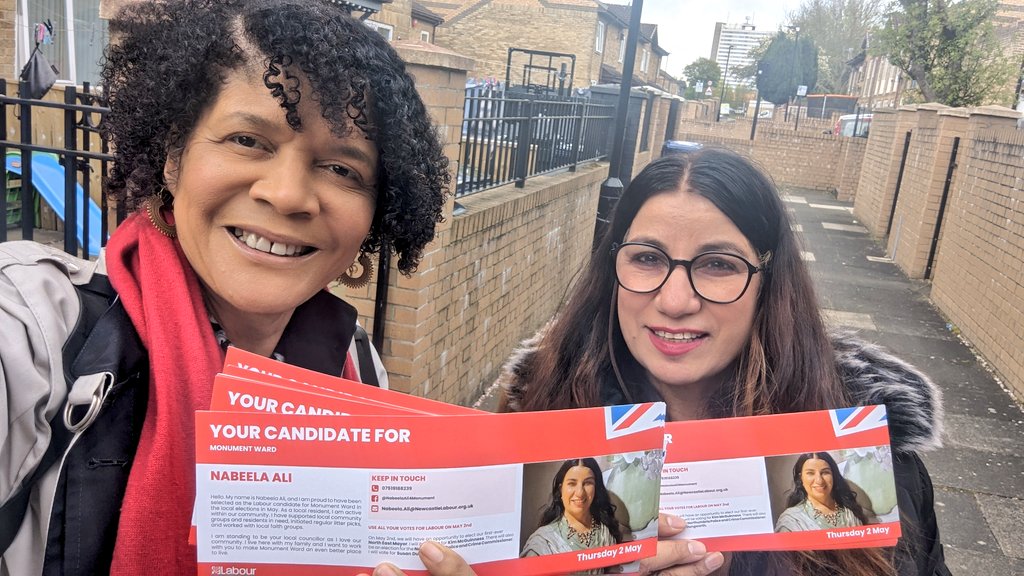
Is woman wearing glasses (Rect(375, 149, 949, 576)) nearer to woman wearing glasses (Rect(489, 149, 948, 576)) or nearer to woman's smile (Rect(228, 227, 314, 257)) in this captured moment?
woman wearing glasses (Rect(489, 149, 948, 576))

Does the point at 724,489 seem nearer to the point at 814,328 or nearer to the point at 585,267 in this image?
the point at 814,328

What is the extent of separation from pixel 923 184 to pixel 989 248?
4.04 m

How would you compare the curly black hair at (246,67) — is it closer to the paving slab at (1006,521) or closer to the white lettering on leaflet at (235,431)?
the white lettering on leaflet at (235,431)

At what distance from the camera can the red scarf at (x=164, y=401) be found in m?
1.29

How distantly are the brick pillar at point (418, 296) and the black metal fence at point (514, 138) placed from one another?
30.4 inches

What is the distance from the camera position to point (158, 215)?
5.34 ft

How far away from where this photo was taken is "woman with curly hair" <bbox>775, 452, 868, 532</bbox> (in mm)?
1427

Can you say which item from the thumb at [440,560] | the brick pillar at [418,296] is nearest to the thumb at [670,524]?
the thumb at [440,560]

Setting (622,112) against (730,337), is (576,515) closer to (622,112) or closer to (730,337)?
(730,337)

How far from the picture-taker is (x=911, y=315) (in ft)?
31.4

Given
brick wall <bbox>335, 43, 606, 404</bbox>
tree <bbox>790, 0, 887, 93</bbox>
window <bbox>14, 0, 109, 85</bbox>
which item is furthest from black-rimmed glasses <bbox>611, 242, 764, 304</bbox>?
tree <bbox>790, 0, 887, 93</bbox>

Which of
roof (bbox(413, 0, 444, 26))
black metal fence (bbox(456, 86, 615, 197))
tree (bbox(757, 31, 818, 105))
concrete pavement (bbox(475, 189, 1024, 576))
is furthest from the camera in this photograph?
tree (bbox(757, 31, 818, 105))

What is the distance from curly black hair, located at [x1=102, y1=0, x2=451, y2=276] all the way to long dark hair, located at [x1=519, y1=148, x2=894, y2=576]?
0.58 meters

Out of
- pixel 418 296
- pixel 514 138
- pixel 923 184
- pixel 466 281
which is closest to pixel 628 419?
pixel 418 296
